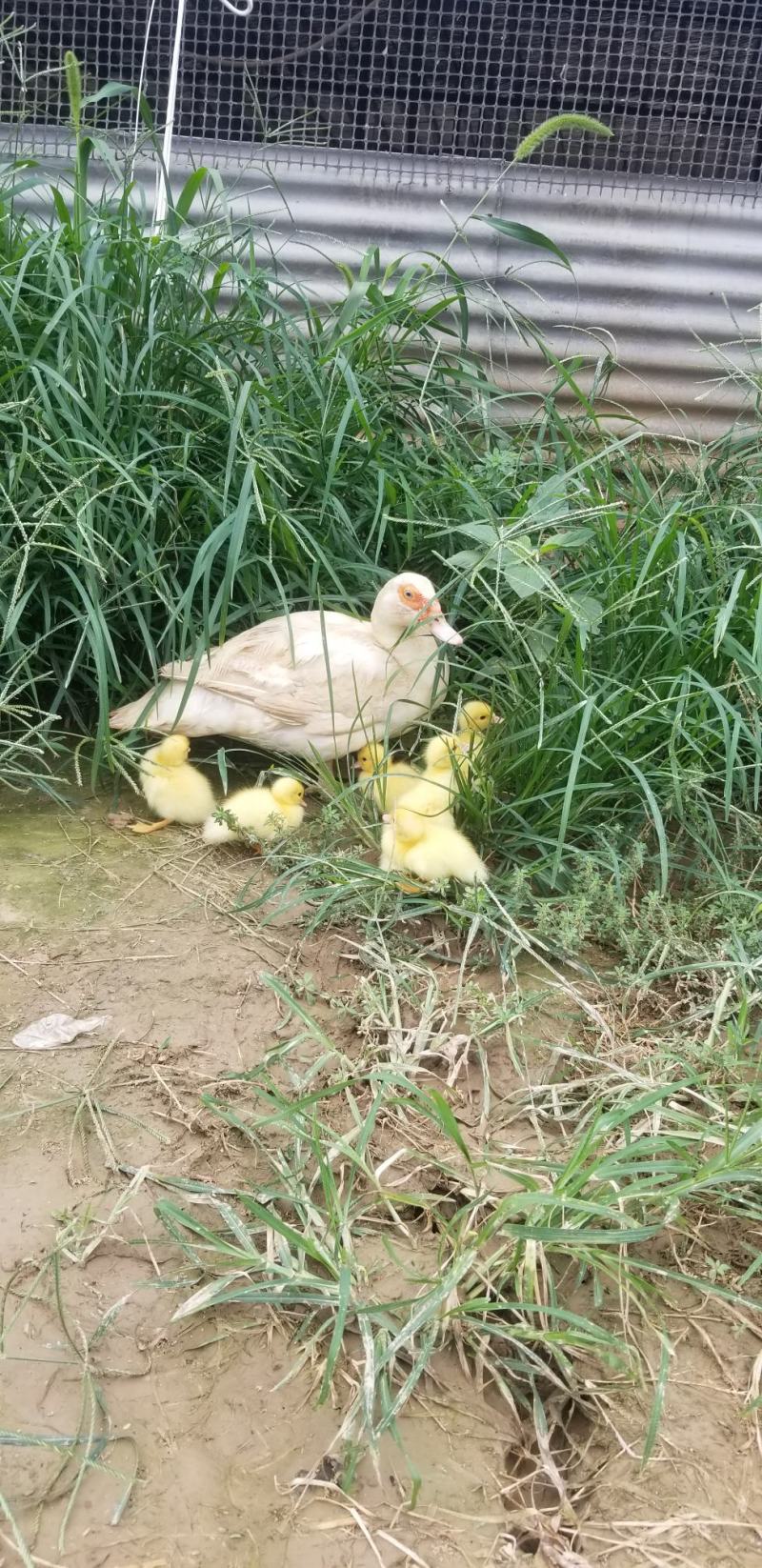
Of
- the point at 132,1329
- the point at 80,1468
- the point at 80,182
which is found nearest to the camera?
the point at 80,1468

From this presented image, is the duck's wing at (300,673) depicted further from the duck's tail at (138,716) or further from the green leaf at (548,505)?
the green leaf at (548,505)

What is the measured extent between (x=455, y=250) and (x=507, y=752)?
6.83 ft

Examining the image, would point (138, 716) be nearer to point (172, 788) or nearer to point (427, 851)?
point (172, 788)

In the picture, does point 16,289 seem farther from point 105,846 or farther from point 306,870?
point 306,870

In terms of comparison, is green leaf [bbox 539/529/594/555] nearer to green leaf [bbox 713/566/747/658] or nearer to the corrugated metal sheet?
green leaf [bbox 713/566/747/658]


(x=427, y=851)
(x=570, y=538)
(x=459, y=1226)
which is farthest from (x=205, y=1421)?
(x=570, y=538)

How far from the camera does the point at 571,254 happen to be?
13.8ft

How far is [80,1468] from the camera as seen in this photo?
65.6 inches

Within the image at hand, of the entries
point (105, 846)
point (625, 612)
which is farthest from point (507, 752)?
point (105, 846)

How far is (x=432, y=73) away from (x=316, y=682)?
2.24 m

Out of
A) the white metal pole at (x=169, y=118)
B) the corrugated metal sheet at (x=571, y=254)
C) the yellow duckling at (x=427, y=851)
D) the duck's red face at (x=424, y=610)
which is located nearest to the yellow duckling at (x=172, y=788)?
the yellow duckling at (x=427, y=851)

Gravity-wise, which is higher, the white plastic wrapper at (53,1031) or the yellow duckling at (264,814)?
the yellow duckling at (264,814)

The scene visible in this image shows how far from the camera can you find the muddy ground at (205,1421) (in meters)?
1.64

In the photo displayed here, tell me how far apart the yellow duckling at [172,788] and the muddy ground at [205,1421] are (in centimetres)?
83
